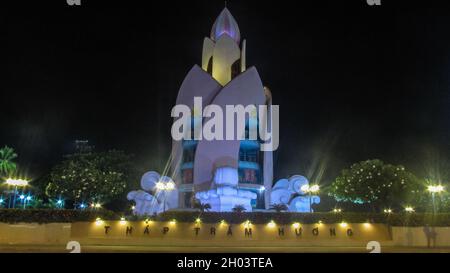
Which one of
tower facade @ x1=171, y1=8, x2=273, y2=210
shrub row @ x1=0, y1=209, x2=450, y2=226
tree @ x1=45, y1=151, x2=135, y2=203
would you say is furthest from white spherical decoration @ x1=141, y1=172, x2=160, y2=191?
shrub row @ x1=0, y1=209, x2=450, y2=226

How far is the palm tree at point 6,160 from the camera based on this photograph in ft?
143

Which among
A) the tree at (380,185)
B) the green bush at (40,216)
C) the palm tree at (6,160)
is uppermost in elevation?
the palm tree at (6,160)

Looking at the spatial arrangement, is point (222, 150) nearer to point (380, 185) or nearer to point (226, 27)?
point (380, 185)

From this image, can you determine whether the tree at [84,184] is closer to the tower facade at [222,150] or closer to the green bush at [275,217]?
the tower facade at [222,150]

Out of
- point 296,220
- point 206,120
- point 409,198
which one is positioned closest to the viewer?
point 296,220

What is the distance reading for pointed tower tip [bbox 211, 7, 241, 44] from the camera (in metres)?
58.8

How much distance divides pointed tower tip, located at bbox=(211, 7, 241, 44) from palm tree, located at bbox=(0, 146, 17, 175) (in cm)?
3059

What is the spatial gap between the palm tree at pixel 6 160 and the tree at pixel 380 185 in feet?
113

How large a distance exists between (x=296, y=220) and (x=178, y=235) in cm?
769

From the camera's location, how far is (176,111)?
50.8m

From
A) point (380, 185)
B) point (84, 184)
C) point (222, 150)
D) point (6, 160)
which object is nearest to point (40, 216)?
point (84, 184)

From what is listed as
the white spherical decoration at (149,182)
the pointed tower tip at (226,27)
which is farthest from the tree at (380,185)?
the pointed tower tip at (226,27)
